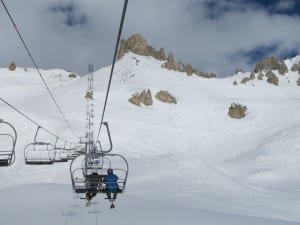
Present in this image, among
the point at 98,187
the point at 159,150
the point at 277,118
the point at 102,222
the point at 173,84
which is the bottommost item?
the point at 102,222

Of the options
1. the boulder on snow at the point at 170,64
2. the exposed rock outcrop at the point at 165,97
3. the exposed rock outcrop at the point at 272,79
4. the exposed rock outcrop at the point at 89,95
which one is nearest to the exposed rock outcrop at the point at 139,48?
the boulder on snow at the point at 170,64

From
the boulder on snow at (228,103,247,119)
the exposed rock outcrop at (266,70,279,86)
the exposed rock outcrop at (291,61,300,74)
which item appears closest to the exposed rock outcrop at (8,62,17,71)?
the exposed rock outcrop at (266,70,279,86)

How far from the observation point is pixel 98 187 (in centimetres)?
1395

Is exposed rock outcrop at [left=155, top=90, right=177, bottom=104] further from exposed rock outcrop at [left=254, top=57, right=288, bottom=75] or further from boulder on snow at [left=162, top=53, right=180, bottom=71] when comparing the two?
exposed rock outcrop at [left=254, top=57, right=288, bottom=75]

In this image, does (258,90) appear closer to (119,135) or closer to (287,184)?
(119,135)

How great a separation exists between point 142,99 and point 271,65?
66.0 meters

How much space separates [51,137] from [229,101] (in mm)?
42135

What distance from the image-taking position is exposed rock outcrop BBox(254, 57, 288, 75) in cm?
13075

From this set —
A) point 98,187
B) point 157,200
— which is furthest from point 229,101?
point 98,187

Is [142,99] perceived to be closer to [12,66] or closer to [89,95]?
[89,95]

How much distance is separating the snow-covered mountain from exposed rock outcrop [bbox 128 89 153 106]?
90 cm

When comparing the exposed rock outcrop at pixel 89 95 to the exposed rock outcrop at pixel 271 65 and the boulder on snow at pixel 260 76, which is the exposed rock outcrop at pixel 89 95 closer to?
the boulder on snow at pixel 260 76

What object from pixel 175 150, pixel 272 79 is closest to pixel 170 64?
pixel 272 79

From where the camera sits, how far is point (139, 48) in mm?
124562
